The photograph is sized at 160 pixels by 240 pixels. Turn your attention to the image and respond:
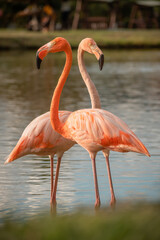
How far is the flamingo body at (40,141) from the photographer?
571 cm

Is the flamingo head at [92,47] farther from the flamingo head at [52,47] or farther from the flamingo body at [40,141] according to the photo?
the flamingo body at [40,141]

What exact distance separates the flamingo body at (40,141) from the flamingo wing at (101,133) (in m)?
0.20

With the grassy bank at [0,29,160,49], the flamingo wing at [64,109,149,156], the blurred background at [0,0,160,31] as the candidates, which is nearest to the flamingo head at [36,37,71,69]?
the flamingo wing at [64,109,149,156]

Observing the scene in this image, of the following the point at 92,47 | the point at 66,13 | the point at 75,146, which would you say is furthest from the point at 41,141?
the point at 66,13

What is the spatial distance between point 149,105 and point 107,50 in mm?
21095

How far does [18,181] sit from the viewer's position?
271 inches

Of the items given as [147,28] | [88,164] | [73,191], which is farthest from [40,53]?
[147,28]

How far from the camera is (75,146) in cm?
913

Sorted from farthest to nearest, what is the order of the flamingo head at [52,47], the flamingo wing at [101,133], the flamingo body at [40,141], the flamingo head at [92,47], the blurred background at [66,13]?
the blurred background at [66,13] → the flamingo head at [92,47] → the flamingo body at [40,141] → the flamingo head at [52,47] → the flamingo wing at [101,133]

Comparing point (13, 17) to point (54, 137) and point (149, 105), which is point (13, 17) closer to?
point (149, 105)

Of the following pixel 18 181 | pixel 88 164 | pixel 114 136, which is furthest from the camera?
pixel 88 164

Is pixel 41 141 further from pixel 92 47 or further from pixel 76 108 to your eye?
pixel 76 108

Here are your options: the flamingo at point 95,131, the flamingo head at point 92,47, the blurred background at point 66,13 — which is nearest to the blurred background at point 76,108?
the flamingo at point 95,131

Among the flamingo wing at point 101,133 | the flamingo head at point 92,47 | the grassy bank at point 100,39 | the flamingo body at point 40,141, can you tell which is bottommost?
the grassy bank at point 100,39
